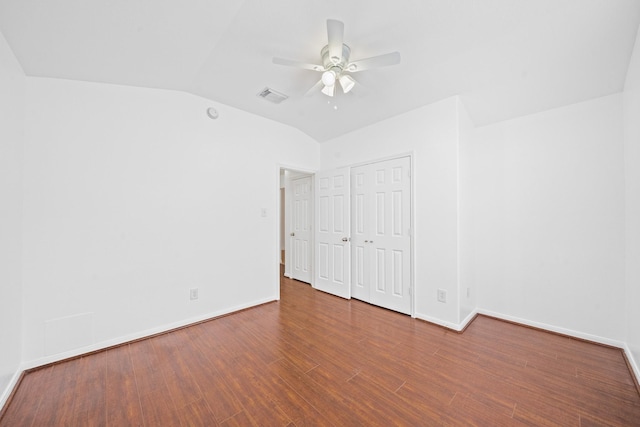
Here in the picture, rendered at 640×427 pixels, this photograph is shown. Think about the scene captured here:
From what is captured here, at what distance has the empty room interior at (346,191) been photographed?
66.3 inches

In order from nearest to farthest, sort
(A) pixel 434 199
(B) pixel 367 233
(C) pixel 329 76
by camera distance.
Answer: (C) pixel 329 76 → (A) pixel 434 199 → (B) pixel 367 233

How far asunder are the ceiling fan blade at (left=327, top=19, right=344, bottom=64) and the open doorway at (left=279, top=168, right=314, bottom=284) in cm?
245

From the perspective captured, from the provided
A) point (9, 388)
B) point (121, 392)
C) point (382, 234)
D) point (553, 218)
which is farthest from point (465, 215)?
point (9, 388)

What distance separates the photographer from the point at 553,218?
2.65 meters

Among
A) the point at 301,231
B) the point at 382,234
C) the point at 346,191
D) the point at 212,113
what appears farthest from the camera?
the point at 301,231

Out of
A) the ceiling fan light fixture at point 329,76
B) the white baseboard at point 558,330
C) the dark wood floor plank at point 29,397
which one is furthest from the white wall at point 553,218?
the dark wood floor plank at point 29,397

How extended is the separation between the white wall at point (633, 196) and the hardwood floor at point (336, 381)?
1.27ft

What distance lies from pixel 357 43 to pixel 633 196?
267cm

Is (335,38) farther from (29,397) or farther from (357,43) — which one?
(29,397)

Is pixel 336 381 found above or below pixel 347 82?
below

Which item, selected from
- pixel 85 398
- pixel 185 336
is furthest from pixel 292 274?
pixel 85 398

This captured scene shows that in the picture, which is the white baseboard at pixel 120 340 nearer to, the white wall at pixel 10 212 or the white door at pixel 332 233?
the white wall at pixel 10 212

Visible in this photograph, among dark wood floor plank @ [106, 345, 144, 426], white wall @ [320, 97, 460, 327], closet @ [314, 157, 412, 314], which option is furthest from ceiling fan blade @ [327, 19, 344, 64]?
dark wood floor plank @ [106, 345, 144, 426]

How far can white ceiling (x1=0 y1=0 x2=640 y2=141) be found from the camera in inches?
63.8
